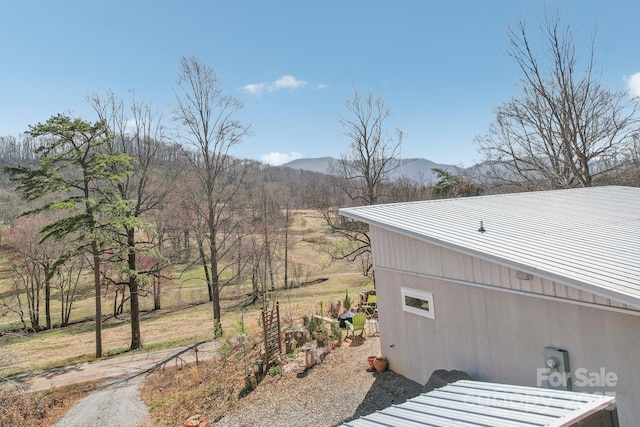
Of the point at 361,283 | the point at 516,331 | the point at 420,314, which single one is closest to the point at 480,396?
the point at 516,331

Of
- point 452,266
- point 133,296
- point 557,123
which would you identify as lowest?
point 133,296

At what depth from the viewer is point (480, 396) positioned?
3816 millimetres

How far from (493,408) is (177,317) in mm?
24370

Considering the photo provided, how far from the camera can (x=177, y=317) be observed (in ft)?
79.6

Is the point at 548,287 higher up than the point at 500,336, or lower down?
higher up

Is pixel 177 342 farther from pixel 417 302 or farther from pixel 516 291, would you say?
pixel 516 291

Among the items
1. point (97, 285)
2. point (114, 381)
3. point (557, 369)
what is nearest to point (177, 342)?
point (97, 285)

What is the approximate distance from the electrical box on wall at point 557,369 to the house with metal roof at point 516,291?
13 millimetres

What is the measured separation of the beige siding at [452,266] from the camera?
15.0ft

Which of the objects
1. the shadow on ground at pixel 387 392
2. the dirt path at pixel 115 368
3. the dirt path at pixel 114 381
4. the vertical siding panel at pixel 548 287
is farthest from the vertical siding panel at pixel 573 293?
the dirt path at pixel 115 368

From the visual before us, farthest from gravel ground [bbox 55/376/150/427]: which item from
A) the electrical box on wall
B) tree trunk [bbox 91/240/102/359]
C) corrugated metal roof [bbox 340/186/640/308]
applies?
the electrical box on wall

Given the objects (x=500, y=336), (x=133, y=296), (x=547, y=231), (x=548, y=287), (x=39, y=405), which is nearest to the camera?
(x=548, y=287)

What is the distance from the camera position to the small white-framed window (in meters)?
6.80

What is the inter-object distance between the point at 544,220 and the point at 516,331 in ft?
8.60
